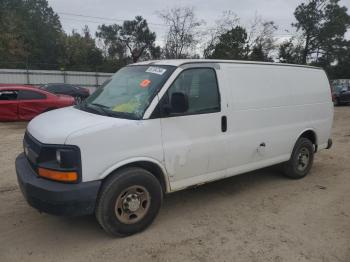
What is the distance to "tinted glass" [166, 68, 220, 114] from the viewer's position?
450 cm

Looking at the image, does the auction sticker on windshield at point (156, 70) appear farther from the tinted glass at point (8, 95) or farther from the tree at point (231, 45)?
the tree at point (231, 45)

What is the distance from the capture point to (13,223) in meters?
4.51

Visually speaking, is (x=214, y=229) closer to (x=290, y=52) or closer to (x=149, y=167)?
(x=149, y=167)

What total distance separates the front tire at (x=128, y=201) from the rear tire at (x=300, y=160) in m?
2.92

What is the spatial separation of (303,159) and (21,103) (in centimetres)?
1017

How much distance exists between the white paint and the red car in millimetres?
8836

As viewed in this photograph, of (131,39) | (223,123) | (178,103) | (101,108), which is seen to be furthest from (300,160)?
(131,39)

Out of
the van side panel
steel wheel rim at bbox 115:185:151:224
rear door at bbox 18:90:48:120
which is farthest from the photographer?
rear door at bbox 18:90:48:120

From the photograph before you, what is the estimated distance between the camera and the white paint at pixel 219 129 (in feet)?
12.6

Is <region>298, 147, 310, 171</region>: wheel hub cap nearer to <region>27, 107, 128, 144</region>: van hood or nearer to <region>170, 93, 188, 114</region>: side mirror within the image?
<region>170, 93, 188, 114</region>: side mirror

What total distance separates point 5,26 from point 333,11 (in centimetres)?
4331

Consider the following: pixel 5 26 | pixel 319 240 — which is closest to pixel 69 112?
pixel 319 240

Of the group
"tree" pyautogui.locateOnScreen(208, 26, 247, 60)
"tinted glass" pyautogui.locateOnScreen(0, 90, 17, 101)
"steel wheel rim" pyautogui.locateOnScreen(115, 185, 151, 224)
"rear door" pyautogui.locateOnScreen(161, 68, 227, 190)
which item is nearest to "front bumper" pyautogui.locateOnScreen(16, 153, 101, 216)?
"steel wheel rim" pyautogui.locateOnScreen(115, 185, 151, 224)

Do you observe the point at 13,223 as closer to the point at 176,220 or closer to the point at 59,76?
the point at 176,220
